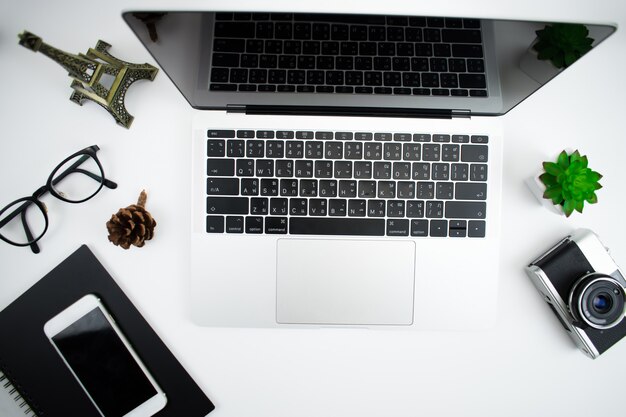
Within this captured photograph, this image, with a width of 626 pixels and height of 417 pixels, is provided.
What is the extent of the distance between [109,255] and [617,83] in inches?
43.0

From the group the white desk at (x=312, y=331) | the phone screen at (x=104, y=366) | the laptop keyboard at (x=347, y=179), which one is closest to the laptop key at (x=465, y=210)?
the laptop keyboard at (x=347, y=179)

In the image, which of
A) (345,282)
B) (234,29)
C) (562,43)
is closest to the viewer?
(562,43)

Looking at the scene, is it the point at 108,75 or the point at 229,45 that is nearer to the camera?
the point at 229,45

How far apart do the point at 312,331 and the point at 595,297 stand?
55 centimetres

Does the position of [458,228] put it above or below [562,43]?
below

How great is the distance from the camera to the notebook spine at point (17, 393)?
0.91 meters

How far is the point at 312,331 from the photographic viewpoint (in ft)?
3.04

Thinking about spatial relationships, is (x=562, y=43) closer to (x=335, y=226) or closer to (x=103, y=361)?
(x=335, y=226)

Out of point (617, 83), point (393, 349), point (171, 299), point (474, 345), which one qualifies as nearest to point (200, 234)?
point (171, 299)

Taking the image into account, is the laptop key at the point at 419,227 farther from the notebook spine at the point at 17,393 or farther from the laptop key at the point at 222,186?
the notebook spine at the point at 17,393

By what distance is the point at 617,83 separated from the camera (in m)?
0.92

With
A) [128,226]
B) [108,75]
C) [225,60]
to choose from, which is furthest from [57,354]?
[225,60]

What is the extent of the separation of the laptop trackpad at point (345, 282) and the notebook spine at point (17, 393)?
53 cm

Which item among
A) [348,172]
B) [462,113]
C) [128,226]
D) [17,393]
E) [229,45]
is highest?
[229,45]
